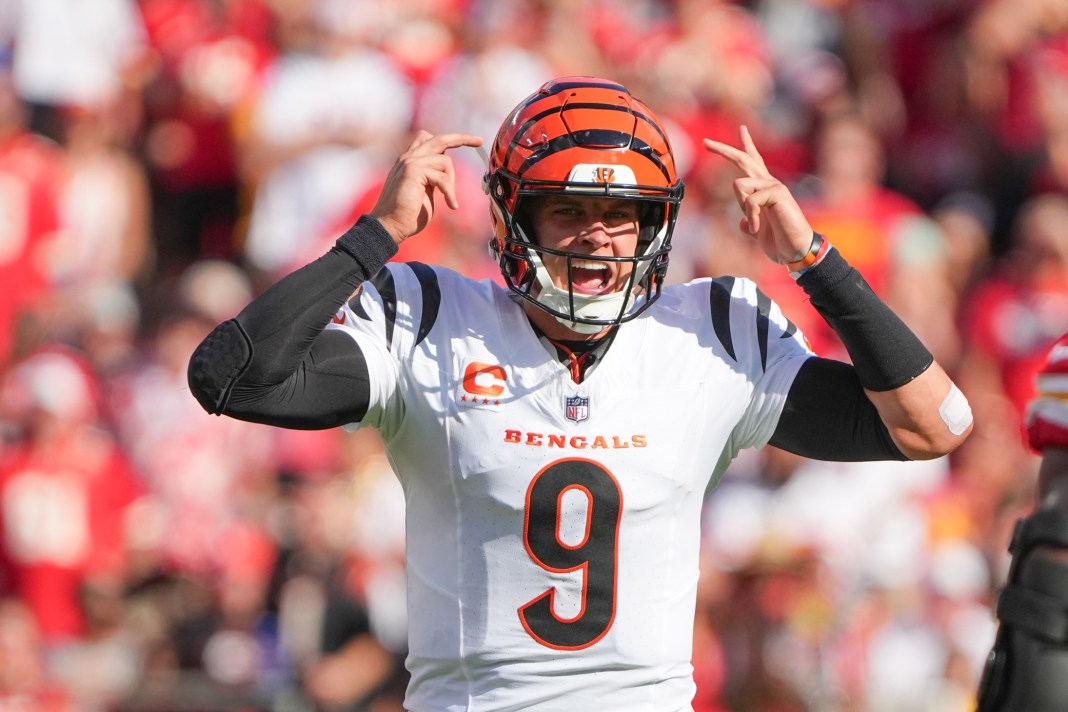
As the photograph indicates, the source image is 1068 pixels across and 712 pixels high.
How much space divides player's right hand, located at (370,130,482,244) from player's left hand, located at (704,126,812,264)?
0.55m

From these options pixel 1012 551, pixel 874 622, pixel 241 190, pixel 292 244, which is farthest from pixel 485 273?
pixel 1012 551

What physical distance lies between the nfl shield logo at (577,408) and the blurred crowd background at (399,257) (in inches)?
114

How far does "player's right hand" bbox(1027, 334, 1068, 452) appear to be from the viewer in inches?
98.7

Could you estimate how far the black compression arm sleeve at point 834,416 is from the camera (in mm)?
3119

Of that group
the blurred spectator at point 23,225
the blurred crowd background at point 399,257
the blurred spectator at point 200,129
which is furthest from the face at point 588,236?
the blurred spectator at point 200,129

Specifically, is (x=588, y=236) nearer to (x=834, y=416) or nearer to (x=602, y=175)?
(x=602, y=175)

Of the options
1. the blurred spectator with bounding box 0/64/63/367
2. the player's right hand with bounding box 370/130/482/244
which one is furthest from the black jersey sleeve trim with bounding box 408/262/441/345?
the blurred spectator with bounding box 0/64/63/367

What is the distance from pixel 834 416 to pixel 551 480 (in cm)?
60

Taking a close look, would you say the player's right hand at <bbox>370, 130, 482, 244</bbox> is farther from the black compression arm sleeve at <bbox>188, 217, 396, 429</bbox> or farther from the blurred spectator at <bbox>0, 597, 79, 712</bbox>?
the blurred spectator at <bbox>0, 597, 79, 712</bbox>

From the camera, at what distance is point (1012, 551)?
2.52 meters

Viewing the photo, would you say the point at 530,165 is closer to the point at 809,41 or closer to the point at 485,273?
the point at 485,273

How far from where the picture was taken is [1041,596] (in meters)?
2.40

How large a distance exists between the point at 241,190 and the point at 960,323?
3747mm

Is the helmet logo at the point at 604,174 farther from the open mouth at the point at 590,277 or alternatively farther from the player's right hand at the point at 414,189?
the player's right hand at the point at 414,189
